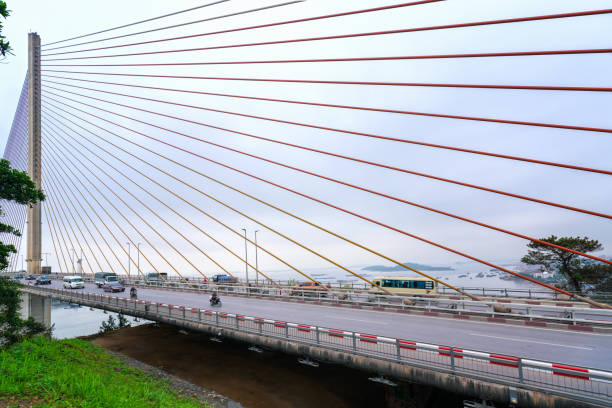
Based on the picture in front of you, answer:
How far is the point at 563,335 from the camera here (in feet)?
47.9

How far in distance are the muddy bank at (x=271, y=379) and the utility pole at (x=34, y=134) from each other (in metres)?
32.0

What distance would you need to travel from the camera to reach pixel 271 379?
19.5m

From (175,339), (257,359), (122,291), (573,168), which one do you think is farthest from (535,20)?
(122,291)

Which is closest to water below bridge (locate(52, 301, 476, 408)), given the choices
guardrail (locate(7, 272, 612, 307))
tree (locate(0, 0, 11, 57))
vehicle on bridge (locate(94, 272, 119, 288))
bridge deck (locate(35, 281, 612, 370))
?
bridge deck (locate(35, 281, 612, 370))

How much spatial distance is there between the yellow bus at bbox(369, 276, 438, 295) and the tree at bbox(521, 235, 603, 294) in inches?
461

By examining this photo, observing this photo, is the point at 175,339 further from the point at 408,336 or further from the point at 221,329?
the point at 408,336

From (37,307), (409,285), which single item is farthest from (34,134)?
(409,285)

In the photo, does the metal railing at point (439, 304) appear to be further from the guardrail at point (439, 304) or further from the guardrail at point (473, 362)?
the guardrail at point (473, 362)

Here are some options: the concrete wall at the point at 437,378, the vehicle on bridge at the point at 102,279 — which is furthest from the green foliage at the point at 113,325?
the concrete wall at the point at 437,378

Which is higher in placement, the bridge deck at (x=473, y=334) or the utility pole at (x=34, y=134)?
the utility pole at (x=34, y=134)

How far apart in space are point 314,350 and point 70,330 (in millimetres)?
74933

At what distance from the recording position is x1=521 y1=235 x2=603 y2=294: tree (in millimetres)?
30234

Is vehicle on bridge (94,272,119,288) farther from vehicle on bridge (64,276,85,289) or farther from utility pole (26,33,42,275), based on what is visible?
utility pole (26,33,42,275)

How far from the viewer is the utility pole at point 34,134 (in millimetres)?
46469
